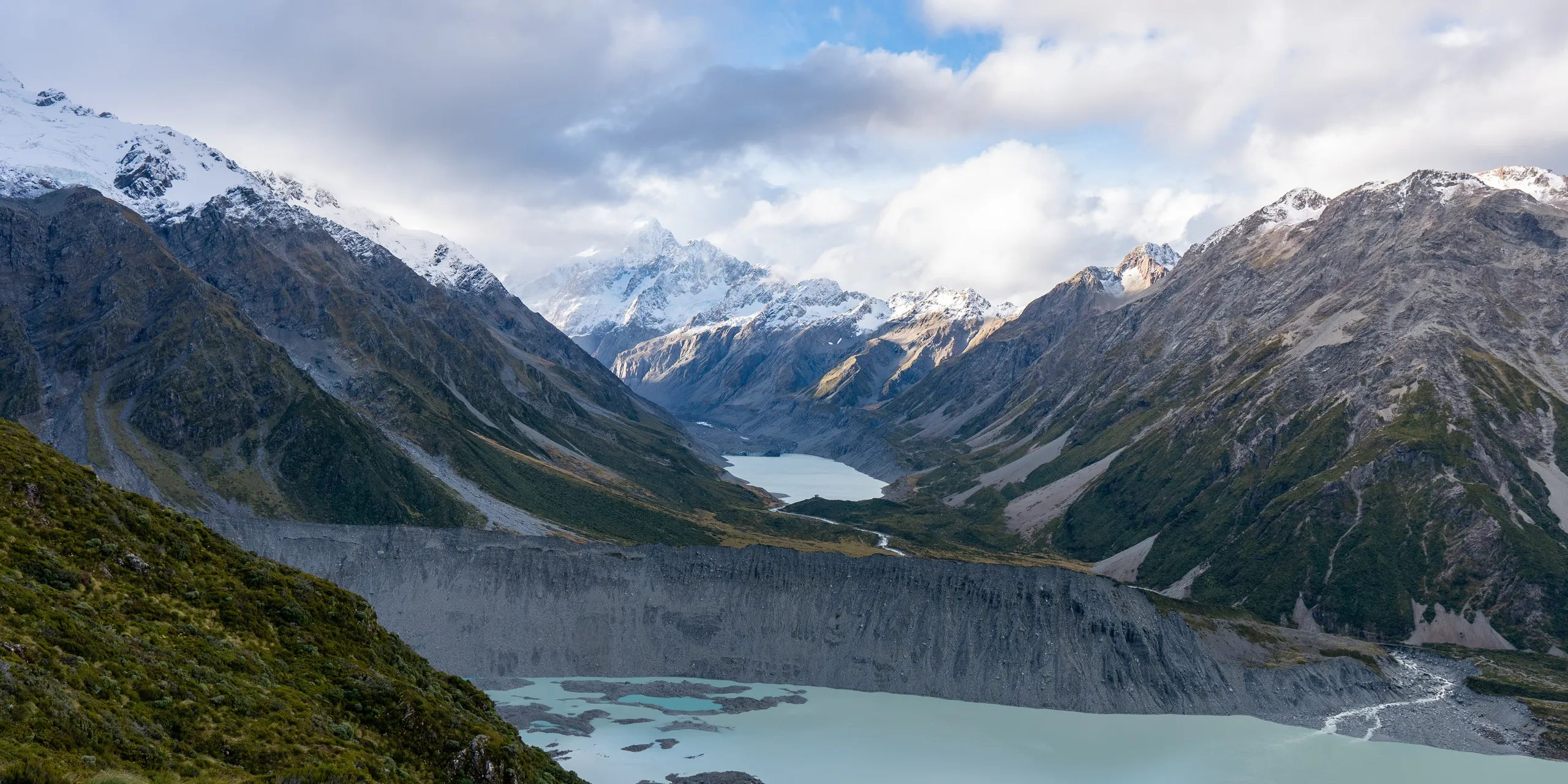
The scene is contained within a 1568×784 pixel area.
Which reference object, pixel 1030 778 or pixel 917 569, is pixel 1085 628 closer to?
pixel 917 569

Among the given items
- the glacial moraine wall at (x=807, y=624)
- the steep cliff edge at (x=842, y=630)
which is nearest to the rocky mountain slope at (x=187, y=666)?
the steep cliff edge at (x=842, y=630)

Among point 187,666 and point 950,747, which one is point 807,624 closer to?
point 950,747

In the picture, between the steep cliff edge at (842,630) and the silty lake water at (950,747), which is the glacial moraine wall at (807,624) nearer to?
the steep cliff edge at (842,630)

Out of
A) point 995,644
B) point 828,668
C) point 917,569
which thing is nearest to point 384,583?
point 828,668

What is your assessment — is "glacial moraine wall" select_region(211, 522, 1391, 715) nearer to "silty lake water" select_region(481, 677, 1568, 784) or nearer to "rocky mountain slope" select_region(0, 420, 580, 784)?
"silty lake water" select_region(481, 677, 1568, 784)

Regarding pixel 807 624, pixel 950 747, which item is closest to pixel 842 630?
pixel 807 624

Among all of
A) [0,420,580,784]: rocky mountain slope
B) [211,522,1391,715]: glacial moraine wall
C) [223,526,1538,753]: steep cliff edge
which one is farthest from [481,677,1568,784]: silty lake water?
[0,420,580,784]: rocky mountain slope

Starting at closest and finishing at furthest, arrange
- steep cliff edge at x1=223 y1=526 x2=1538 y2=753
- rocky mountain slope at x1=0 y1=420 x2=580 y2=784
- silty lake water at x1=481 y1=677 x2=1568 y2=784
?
rocky mountain slope at x1=0 y1=420 x2=580 y2=784
silty lake water at x1=481 y1=677 x2=1568 y2=784
steep cliff edge at x1=223 y1=526 x2=1538 y2=753
